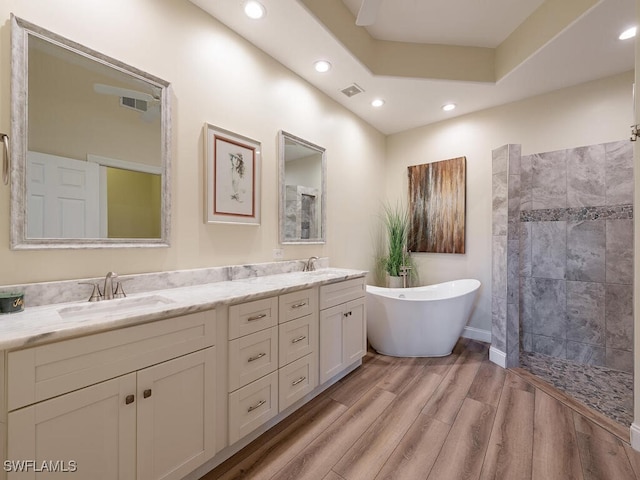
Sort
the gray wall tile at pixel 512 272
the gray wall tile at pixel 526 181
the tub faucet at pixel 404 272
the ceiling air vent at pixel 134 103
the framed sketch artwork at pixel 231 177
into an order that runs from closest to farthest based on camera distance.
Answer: the ceiling air vent at pixel 134 103 → the framed sketch artwork at pixel 231 177 → the gray wall tile at pixel 512 272 → the gray wall tile at pixel 526 181 → the tub faucet at pixel 404 272

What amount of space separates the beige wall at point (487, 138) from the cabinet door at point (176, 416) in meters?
2.99

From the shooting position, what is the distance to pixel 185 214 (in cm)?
177

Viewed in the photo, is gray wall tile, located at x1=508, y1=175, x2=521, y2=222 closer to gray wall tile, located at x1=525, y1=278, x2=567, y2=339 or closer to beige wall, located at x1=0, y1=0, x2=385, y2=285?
gray wall tile, located at x1=525, y1=278, x2=567, y2=339

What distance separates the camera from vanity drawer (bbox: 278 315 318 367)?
172cm

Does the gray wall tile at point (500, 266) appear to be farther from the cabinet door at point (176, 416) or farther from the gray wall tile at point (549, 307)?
the cabinet door at point (176, 416)

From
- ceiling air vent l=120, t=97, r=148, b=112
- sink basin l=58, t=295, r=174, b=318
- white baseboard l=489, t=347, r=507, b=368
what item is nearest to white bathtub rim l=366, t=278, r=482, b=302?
white baseboard l=489, t=347, r=507, b=368

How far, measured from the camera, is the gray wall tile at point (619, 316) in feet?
7.91

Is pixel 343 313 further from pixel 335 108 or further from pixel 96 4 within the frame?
pixel 96 4

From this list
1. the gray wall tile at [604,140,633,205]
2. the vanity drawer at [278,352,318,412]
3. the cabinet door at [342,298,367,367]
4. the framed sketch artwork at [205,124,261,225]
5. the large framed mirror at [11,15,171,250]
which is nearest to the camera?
the large framed mirror at [11,15,171,250]

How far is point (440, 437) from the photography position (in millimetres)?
1651

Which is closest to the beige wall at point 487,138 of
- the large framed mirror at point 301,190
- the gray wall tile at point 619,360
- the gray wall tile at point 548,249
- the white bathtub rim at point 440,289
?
the white bathtub rim at point 440,289

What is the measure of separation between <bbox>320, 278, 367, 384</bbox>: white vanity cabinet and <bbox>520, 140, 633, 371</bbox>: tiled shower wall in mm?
1886

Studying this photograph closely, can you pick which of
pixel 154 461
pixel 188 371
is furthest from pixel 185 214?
pixel 154 461

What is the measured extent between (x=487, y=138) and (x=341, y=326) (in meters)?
2.75
